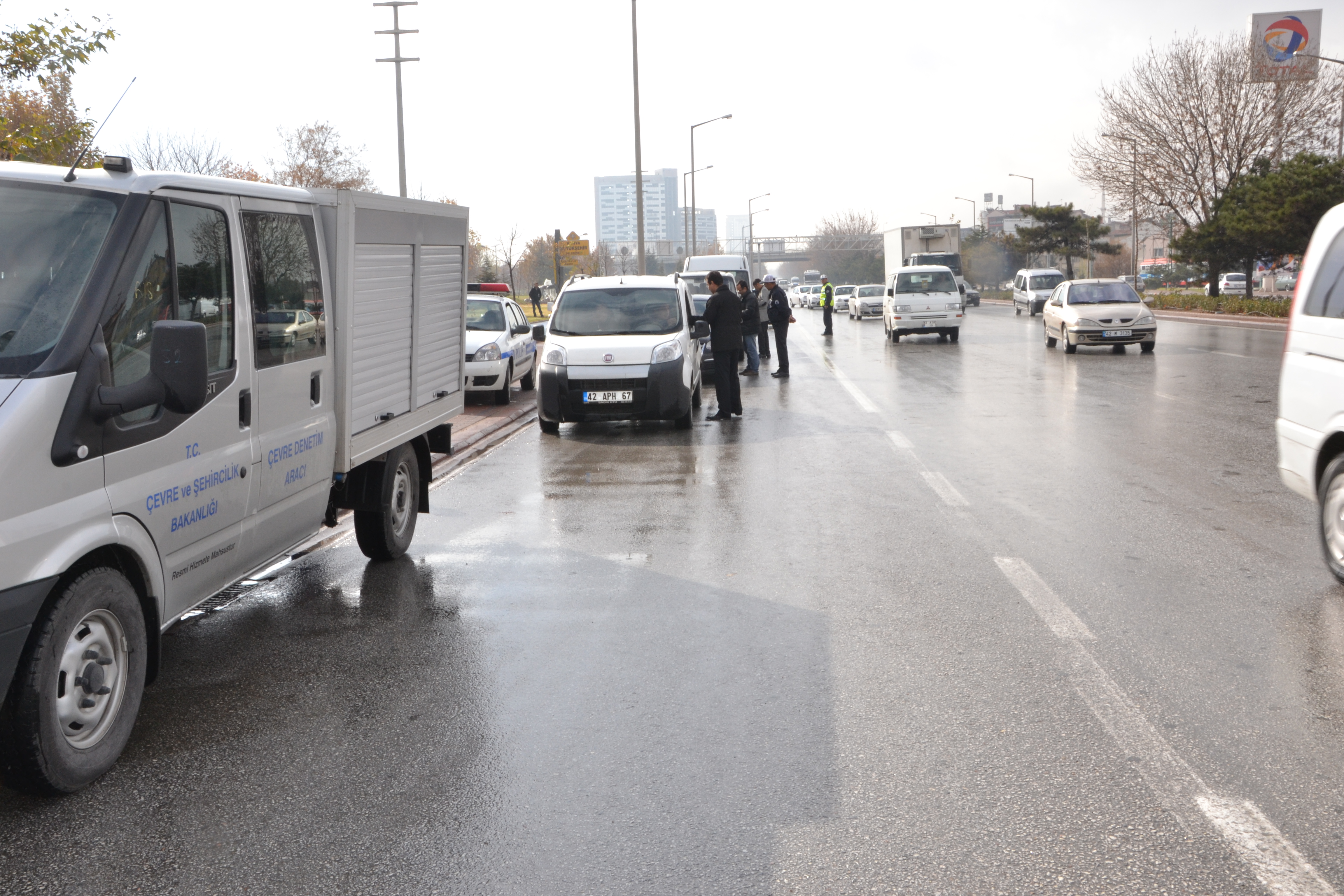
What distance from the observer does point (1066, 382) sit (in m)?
19.6

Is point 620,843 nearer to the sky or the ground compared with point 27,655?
nearer to the ground

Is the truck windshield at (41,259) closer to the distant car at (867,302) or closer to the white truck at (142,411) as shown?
the white truck at (142,411)

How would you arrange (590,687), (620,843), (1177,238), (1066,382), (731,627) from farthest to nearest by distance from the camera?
(1177,238) < (1066,382) < (731,627) < (590,687) < (620,843)

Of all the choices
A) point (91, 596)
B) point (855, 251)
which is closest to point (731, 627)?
point (91, 596)

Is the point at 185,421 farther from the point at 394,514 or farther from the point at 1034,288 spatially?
the point at 1034,288

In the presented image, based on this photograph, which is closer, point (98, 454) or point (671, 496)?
point (98, 454)

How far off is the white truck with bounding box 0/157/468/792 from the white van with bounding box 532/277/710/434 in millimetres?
7446

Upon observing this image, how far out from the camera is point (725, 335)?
1525 centimetres

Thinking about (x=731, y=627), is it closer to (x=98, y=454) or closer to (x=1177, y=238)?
(x=98, y=454)

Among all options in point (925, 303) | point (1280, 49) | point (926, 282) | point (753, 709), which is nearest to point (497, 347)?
point (753, 709)

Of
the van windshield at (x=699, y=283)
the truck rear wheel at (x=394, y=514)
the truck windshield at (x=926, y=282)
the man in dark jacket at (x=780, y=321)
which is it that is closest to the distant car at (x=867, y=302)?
the truck windshield at (x=926, y=282)

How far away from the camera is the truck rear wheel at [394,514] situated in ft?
24.4

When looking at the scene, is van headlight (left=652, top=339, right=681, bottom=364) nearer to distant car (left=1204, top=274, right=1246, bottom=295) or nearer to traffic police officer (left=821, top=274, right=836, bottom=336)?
traffic police officer (left=821, top=274, right=836, bottom=336)

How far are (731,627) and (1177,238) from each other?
4499 centimetres
